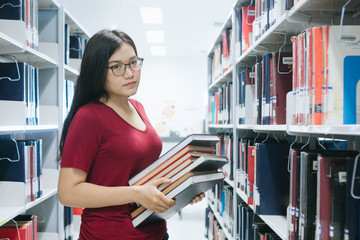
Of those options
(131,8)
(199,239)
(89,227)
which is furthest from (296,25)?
(131,8)

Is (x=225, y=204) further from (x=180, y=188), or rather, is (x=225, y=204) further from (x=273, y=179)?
(x=180, y=188)

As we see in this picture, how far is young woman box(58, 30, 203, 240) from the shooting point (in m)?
1.16

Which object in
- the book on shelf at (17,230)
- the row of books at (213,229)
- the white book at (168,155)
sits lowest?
the row of books at (213,229)

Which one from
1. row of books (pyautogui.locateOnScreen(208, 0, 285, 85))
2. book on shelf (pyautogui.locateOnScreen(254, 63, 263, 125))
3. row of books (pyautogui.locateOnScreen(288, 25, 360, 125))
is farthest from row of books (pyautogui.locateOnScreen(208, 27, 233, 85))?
row of books (pyautogui.locateOnScreen(288, 25, 360, 125))

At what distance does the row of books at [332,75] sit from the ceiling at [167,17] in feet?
10.8

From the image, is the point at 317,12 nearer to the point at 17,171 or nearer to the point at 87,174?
the point at 87,174

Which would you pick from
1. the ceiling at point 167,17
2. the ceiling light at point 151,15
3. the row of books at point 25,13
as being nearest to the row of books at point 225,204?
the row of books at point 25,13

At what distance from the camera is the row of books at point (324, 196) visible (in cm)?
81

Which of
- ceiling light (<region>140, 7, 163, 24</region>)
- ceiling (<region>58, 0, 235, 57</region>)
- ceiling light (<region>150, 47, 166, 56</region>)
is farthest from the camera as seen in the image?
ceiling light (<region>150, 47, 166, 56</region>)

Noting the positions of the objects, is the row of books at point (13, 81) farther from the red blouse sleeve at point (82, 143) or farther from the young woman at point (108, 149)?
the red blouse sleeve at point (82, 143)

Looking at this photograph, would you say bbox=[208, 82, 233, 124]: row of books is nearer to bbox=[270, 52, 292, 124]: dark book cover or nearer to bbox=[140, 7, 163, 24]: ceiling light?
bbox=[270, 52, 292, 124]: dark book cover

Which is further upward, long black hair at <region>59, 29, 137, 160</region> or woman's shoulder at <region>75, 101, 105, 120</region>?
long black hair at <region>59, 29, 137, 160</region>

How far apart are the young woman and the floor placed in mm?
2784

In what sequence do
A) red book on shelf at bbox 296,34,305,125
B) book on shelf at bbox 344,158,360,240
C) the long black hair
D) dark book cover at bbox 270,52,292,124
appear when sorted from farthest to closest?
dark book cover at bbox 270,52,292,124 → the long black hair → red book on shelf at bbox 296,34,305,125 → book on shelf at bbox 344,158,360,240
